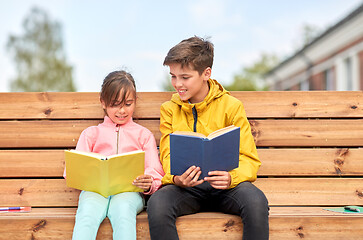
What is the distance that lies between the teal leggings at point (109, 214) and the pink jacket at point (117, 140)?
370 millimetres

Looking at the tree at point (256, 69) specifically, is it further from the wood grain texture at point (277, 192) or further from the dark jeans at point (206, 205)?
the dark jeans at point (206, 205)

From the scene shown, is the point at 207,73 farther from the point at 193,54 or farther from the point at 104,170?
the point at 104,170

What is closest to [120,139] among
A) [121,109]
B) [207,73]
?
[121,109]

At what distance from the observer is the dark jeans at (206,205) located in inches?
86.5

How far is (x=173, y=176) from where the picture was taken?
2.48 metres

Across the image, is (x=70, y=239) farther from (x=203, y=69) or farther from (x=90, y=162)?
(x=203, y=69)

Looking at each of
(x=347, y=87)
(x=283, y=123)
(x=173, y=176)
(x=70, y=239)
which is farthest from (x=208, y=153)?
(x=347, y=87)

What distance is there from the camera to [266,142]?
3.07 m

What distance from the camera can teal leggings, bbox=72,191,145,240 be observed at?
2.23 m

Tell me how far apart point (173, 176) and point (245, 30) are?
4680cm

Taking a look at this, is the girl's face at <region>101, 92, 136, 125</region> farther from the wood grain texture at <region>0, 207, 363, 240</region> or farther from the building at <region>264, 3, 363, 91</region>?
the building at <region>264, 3, 363, 91</region>

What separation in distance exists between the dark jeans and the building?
44.5 ft

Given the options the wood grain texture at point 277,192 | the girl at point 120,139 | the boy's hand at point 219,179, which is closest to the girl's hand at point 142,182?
the girl at point 120,139

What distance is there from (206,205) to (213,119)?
52 cm
